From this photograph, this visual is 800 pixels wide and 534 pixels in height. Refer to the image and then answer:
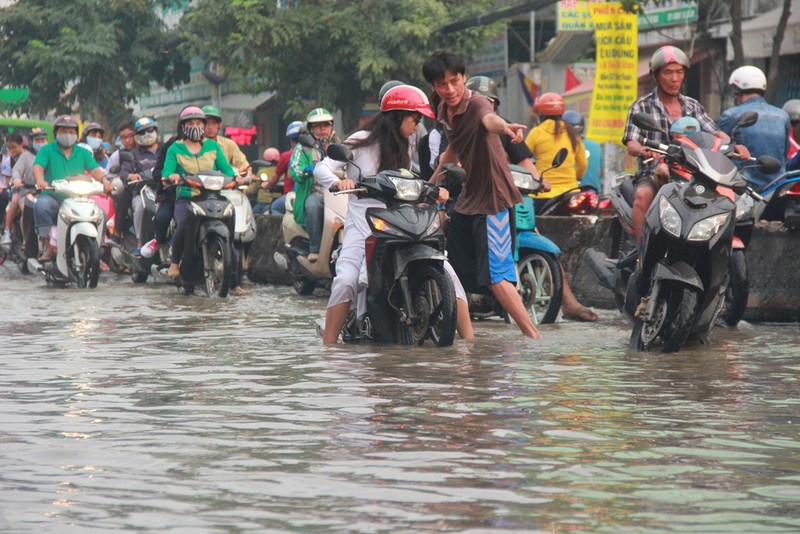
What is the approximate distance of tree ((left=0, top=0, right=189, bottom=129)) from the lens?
4731 cm

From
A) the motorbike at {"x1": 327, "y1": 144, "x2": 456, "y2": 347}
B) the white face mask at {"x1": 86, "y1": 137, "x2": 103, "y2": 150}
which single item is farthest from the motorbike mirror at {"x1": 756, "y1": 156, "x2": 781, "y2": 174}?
the white face mask at {"x1": 86, "y1": 137, "x2": 103, "y2": 150}

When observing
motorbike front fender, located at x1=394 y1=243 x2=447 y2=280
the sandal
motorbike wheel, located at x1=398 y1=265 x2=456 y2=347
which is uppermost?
motorbike front fender, located at x1=394 y1=243 x2=447 y2=280

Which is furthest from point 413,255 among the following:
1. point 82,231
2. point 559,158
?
point 82,231

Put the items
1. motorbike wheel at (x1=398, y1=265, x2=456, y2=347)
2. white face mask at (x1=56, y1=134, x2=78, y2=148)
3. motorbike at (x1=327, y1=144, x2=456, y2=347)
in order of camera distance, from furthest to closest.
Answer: white face mask at (x1=56, y1=134, x2=78, y2=148) < motorbike at (x1=327, y1=144, x2=456, y2=347) < motorbike wheel at (x1=398, y1=265, x2=456, y2=347)

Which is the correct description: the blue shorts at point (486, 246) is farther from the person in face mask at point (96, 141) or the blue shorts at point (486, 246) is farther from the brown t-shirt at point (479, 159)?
the person in face mask at point (96, 141)

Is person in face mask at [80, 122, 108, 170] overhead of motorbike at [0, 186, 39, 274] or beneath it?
overhead

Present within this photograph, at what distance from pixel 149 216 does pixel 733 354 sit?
380 inches

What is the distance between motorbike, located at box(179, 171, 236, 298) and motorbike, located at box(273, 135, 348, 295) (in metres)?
0.72

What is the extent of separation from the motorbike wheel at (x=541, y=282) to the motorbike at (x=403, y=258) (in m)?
2.35

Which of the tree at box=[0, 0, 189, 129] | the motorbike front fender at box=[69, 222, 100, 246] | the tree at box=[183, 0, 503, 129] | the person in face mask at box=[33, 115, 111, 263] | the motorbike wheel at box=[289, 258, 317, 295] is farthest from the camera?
the tree at box=[0, 0, 189, 129]

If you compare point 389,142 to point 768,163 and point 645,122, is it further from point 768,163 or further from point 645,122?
point 768,163

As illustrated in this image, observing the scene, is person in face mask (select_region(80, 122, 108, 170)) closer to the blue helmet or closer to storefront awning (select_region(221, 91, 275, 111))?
the blue helmet

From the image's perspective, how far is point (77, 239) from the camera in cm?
1688

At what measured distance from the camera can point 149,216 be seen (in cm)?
1764
